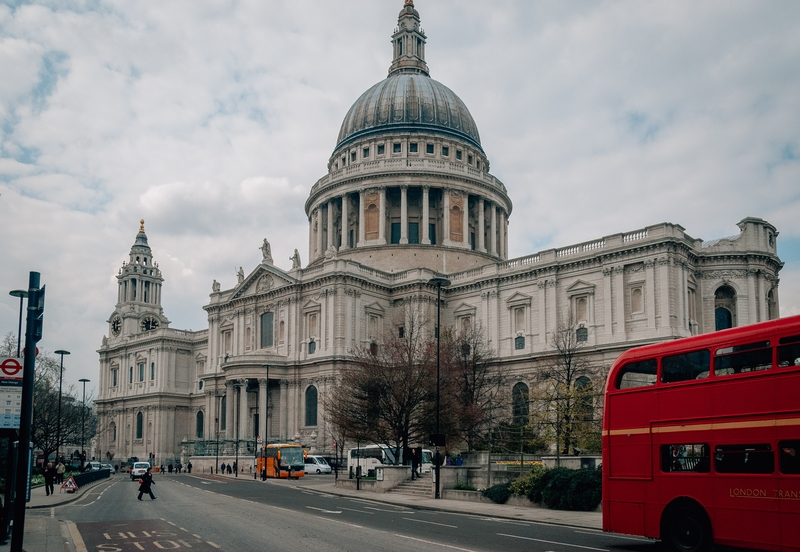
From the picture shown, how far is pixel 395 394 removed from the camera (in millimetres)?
45750

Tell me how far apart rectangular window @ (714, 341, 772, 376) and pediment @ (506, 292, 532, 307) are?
53.1 meters

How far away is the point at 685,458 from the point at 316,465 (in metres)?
52.0

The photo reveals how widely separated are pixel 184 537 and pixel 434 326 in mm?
56149

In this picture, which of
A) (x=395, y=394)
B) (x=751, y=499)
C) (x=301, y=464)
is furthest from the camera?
(x=301, y=464)

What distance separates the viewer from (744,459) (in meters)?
15.6

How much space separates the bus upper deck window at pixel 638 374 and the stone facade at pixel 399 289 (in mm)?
41904

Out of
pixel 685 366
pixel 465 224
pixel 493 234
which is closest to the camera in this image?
pixel 685 366

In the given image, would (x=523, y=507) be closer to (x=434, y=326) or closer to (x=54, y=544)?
(x=54, y=544)

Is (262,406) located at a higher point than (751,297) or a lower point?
lower

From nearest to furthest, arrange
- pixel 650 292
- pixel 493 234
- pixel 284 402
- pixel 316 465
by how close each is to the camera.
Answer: pixel 650 292 < pixel 316 465 < pixel 284 402 < pixel 493 234

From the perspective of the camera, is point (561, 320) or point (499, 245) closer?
point (561, 320)

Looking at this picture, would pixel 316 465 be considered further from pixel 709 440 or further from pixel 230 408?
pixel 709 440

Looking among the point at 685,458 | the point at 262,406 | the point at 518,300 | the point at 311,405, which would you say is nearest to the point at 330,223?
the point at 311,405

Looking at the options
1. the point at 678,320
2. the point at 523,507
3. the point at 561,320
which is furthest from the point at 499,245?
the point at 523,507
